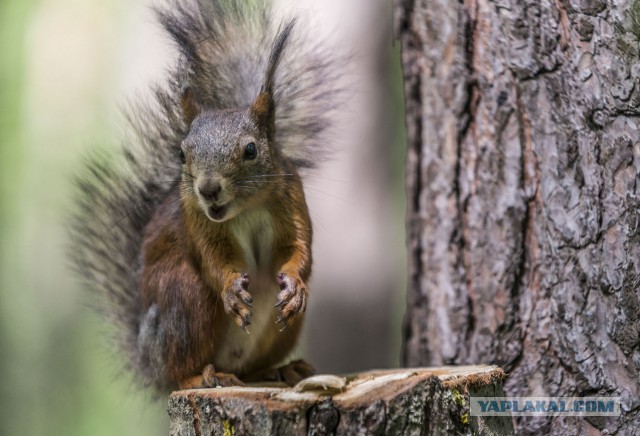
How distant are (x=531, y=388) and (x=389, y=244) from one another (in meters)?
2.00

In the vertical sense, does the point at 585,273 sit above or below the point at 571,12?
below

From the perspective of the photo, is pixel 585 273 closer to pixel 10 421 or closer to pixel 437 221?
pixel 437 221

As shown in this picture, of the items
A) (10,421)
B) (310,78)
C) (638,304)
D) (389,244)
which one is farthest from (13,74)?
(638,304)

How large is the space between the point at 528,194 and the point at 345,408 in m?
1.23

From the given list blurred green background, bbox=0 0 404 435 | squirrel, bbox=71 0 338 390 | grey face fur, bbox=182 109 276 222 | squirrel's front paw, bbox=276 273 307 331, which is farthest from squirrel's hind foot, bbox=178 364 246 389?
blurred green background, bbox=0 0 404 435

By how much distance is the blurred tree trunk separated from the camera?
92.1 inches

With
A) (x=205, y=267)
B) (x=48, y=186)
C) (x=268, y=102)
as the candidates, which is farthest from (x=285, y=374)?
(x=48, y=186)

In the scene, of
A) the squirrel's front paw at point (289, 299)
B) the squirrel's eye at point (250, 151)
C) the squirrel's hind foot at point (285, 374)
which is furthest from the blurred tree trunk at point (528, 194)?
the squirrel's eye at point (250, 151)

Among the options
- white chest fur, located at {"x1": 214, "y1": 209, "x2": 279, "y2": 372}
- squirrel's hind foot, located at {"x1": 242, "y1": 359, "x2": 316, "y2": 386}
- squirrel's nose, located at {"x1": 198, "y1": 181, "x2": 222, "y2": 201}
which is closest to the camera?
squirrel's nose, located at {"x1": 198, "y1": 181, "x2": 222, "y2": 201}

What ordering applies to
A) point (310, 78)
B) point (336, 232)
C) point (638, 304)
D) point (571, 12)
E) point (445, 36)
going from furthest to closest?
point (336, 232) < point (445, 36) < point (310, 78) < point (571, 12) < point (638, 304)

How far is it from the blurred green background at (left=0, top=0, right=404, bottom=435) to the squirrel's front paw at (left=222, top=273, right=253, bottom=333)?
2.98m

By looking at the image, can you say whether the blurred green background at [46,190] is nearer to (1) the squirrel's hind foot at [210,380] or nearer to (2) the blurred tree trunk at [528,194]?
(2) the blurred tree trunk at [528,194]

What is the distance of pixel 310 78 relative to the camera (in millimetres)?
2654

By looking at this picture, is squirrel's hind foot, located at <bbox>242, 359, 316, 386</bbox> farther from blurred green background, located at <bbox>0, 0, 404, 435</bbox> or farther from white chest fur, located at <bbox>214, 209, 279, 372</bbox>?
blurred green background, located at <bbox>0, 0, 404, 435</bbox>
